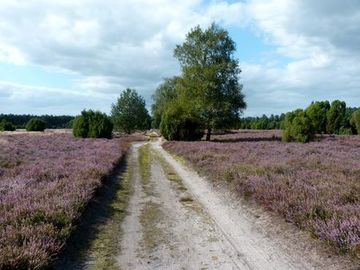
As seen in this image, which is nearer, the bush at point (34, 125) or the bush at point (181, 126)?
the bush at point (181, 126)

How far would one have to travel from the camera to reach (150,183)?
17250mm

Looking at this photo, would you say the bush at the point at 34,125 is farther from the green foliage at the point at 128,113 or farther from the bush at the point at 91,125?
the bush at the point at 91,125

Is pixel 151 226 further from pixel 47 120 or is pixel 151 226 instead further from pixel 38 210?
pixel 47 120

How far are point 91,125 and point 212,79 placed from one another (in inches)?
741

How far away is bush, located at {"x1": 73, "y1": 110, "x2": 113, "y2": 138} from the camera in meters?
54.3

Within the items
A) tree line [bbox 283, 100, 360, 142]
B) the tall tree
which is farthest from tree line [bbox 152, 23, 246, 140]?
tree line [bbox 283, 100, 360, 142]

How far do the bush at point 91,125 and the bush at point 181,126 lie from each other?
1000cm

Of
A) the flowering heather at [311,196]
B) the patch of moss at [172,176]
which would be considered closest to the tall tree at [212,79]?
the patch of moss at [172,176]

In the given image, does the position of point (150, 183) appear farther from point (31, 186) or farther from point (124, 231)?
point (124, 231)

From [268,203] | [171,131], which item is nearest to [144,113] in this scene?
[171,131]

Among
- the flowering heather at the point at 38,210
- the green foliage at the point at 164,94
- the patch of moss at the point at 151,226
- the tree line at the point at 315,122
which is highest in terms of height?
the green foliage at the point at 164,94

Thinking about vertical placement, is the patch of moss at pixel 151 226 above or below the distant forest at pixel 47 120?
below

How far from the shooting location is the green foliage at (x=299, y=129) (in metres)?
38.8

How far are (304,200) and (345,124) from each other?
74326 millimetres
